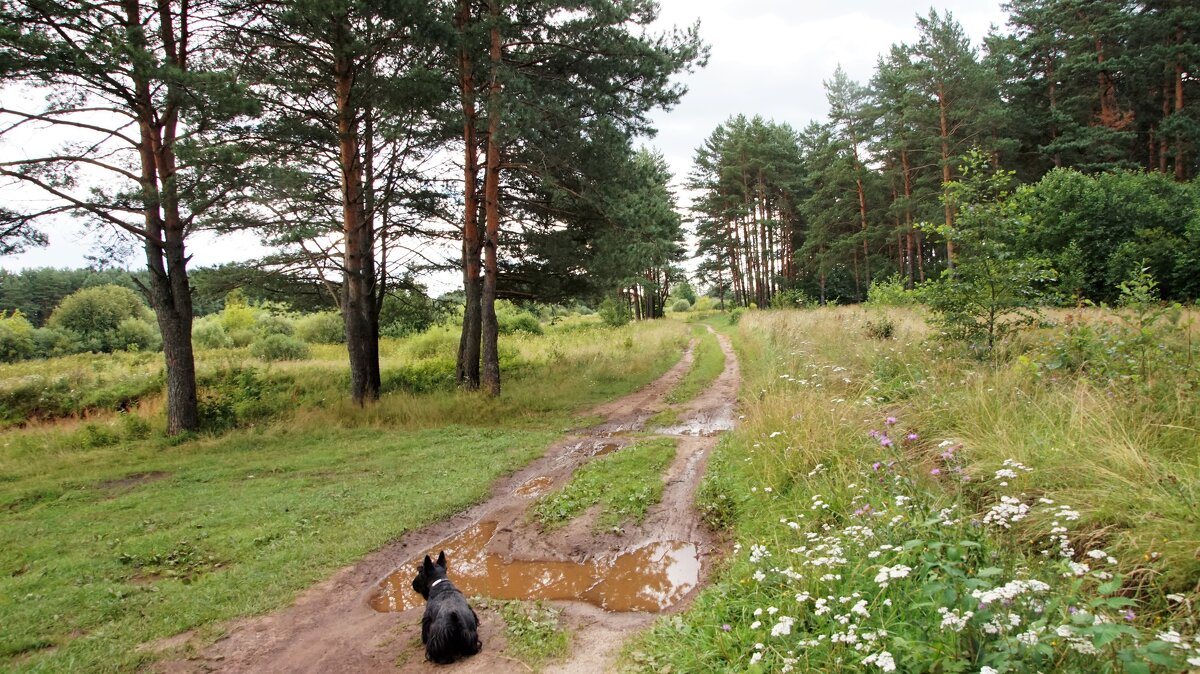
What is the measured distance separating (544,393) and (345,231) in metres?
6.38

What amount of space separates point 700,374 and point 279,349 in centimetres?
1905

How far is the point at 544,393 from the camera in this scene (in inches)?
558

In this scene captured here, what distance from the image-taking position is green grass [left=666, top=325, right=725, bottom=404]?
1370 cm

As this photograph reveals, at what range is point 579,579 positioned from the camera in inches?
183

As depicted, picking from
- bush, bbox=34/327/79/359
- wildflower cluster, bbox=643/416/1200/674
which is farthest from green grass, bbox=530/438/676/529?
bush, bbox=34/327/79/359

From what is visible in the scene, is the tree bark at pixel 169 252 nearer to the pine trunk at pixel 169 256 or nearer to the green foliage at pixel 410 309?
the pine trunk at pixel 169 256

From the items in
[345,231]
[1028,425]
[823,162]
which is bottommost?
[1028,425]

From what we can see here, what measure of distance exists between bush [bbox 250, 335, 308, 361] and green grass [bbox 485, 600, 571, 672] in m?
23.0

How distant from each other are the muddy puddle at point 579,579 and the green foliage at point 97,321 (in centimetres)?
3631

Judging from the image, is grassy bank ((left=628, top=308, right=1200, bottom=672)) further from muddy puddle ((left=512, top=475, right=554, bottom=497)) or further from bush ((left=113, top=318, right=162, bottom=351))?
bush ((left=113, top=318, right=162, bottom=351))

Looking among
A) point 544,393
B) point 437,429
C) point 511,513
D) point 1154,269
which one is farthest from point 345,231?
point 1154,269

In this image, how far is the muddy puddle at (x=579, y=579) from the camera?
429cm

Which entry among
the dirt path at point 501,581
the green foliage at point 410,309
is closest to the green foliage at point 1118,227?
the dirt path at point 501,581

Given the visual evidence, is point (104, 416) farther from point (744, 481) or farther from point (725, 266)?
point (725, 266)
